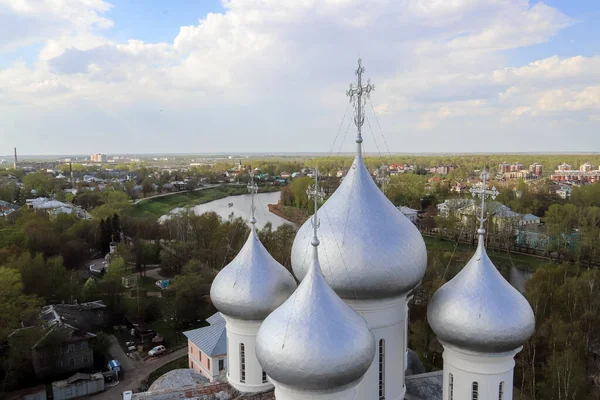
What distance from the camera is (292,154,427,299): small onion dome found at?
29.7 feet

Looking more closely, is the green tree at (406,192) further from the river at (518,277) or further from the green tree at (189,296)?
the green tree at (189,296)

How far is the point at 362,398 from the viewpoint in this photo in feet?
31.5

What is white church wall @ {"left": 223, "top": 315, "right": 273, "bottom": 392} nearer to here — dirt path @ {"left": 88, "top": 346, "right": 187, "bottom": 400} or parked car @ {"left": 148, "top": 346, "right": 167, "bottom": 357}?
dirt path @ {"left": 88, "top": 346, "right": 187, "bottom": 400}

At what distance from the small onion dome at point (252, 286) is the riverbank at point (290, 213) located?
1386 inches

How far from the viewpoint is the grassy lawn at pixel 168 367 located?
783 inches

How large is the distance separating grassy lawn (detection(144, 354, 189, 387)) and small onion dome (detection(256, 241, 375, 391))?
46.1ft

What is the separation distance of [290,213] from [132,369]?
33.1 meters

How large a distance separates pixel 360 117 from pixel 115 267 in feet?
73.8

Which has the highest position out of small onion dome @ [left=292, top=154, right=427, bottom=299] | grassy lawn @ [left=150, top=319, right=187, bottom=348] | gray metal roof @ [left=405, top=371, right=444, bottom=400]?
small onion dome @ [left=292, top=154, right=427, bottom=299]

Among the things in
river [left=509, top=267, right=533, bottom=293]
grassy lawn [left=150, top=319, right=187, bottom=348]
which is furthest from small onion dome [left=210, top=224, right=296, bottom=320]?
river [left=509, top=267, right=533, bottom=293]

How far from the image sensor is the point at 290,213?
52812 millimetres

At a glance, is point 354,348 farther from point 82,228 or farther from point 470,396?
point 82,228

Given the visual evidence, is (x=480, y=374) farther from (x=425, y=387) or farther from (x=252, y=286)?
(x=252, y=286)

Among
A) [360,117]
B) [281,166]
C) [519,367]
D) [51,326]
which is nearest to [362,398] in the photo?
[360,117]
